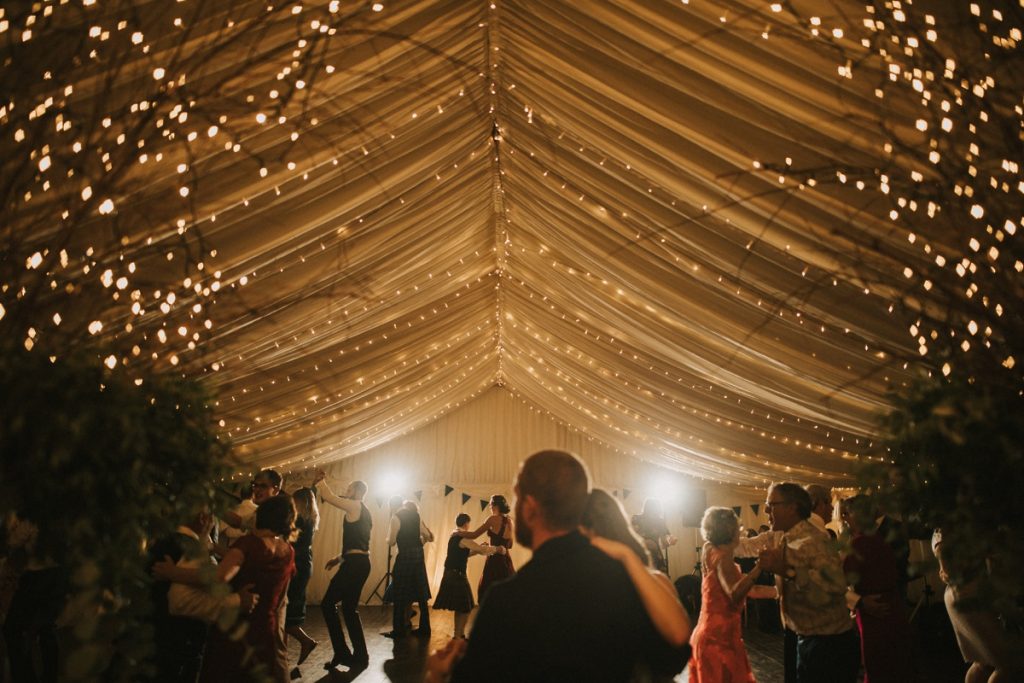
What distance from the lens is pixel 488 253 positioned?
21.6ft

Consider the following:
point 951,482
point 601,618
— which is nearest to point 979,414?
point 951,482

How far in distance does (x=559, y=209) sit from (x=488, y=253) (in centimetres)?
179

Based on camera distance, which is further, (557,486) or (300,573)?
(300,573)

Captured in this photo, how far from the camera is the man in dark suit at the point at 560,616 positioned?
150 centimetres

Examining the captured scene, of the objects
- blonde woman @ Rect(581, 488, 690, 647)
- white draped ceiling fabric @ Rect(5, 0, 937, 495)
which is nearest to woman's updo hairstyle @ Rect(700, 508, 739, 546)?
white draped ceiling fabric @ Rect(5, 0, 937, 495)

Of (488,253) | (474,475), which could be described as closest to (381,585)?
(474,475)

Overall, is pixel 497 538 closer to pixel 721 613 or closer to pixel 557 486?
pixel 721 613

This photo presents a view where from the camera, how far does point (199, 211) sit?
3.49 m

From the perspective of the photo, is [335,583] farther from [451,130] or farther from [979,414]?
[979,414]

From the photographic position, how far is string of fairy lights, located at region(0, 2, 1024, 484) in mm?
1853

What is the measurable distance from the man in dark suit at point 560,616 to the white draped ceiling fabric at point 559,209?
700 millimetres

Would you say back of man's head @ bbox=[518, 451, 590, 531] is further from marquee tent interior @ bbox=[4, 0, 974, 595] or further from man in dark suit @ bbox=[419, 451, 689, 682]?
marquee tent interior @ bbox=[4, 0, 974, 595]

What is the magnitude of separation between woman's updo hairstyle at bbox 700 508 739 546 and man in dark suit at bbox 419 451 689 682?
82.7 inches

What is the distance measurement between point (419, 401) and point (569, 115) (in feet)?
22.1
